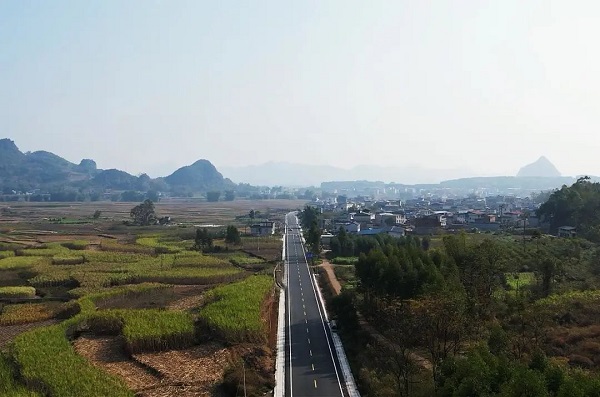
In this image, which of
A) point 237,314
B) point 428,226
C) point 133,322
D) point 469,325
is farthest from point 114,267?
point 428,226

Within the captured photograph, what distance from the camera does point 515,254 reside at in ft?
138

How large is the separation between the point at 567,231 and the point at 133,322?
163 feet

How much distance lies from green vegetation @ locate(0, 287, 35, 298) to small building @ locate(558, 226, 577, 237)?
50992 millimetres

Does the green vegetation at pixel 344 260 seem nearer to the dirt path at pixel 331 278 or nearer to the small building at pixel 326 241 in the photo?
the dirt path at pixel 331 278

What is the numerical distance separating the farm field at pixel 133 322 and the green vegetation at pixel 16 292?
59mm

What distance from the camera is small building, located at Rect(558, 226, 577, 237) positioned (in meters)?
55.5

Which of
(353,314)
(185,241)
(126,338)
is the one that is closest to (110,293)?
(126,338)

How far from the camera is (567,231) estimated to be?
57312 millimetres

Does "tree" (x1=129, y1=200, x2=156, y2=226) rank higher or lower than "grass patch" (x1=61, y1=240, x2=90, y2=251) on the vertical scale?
higher

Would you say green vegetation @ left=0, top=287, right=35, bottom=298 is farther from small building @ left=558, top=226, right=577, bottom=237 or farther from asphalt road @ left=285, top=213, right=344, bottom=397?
small building @ left=558, top=226, right=577, bottom=237

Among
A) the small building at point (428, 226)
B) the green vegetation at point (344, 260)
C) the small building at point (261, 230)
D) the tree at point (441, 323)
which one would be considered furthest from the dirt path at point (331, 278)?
the small building at point (261, 230)

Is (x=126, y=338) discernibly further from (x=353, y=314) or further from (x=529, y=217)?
(x=529, y=217)

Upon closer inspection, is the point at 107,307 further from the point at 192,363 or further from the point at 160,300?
the point at 192,363

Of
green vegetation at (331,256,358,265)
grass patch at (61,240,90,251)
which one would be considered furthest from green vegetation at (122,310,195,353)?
grass patch at (61,240,90,251)
